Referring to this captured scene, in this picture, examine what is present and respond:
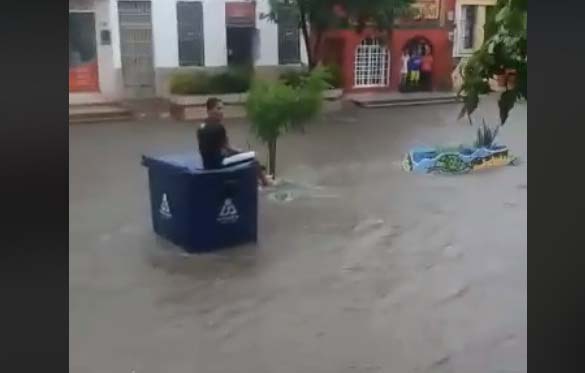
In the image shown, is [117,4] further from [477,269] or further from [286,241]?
[477,269]

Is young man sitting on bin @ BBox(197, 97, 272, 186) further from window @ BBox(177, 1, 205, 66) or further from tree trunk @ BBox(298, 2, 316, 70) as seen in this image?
tree trunk @ BBox(298, 2, 316, 70)

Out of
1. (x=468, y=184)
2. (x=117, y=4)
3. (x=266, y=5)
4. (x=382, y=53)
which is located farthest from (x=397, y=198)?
(x=117, y=4)

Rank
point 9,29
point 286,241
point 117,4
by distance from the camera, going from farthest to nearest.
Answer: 1. point 286,241
2. point 117,4
3. point 9,29

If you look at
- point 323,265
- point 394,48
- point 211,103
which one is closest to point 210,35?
point 211,103

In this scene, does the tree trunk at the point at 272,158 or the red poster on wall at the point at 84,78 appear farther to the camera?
the tree trunk at the point at 272,158

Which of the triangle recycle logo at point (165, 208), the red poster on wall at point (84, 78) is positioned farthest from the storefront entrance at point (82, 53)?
the triangle recycle logo at point (165, 208)

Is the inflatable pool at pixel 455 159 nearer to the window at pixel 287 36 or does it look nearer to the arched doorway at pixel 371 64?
the arched doorway at pixel 371 64

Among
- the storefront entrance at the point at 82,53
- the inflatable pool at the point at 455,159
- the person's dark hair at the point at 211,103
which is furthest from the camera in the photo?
the inflatable pool at the point at 455,159
